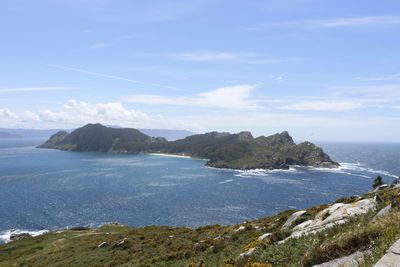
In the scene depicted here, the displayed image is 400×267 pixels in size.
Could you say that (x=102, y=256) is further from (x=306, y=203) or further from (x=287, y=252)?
(x=306, y=203)

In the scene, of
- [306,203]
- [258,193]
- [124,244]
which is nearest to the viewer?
[124,244]

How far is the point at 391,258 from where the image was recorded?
6992 millimetres

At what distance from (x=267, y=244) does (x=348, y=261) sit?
9.19 meters

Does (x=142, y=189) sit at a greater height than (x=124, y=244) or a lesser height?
lesser

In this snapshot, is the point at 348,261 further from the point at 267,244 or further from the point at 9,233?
the point at 9,233

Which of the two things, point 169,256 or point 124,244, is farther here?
point 124,244

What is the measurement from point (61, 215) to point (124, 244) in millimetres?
76831

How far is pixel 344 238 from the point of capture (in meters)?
9.94

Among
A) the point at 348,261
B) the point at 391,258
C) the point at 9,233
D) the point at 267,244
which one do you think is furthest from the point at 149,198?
the point at 391,258

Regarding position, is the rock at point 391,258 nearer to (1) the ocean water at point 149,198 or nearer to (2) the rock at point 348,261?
(2) the rock at point 348,261

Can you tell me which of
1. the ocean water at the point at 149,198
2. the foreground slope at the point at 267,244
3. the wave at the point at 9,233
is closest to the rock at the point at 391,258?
the foreground slope at the point at 267,244

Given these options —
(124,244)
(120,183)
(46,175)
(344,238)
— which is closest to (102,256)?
(124,244)

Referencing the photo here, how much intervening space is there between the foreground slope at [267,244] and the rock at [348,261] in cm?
8

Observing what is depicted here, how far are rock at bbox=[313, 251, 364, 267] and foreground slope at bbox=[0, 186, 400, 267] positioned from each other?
8cm
